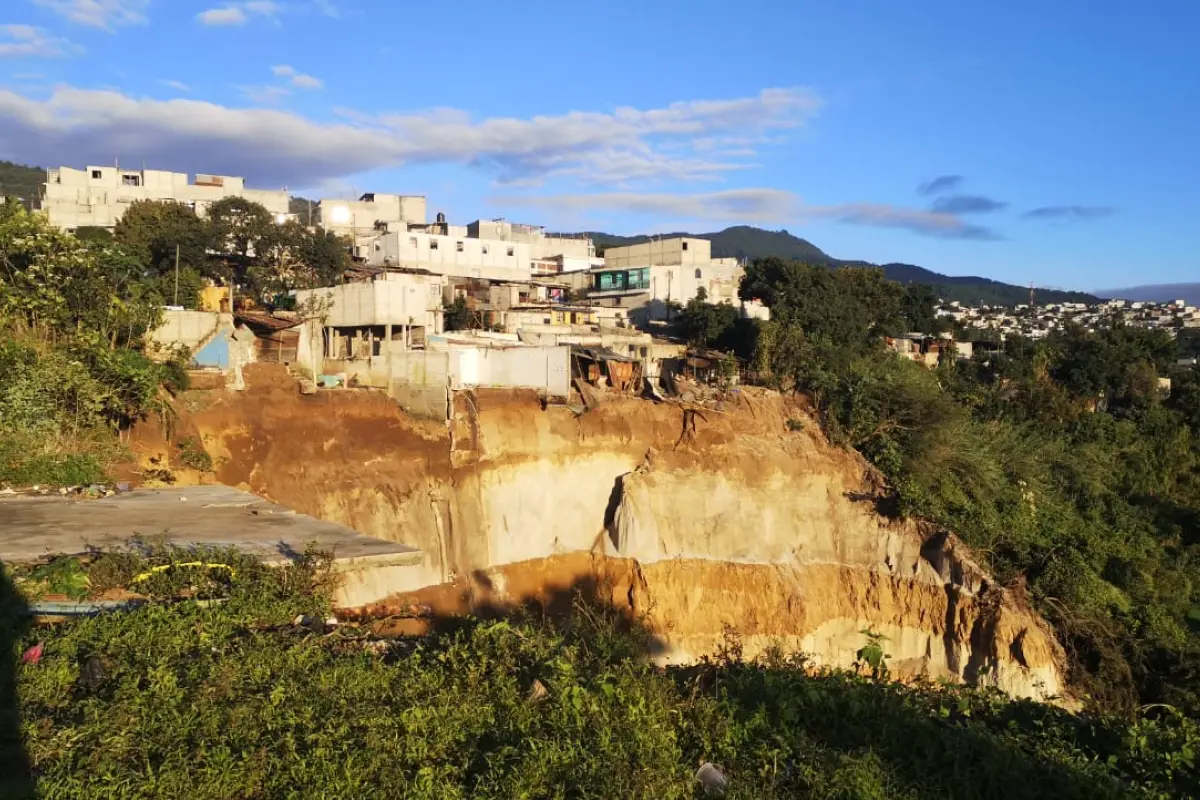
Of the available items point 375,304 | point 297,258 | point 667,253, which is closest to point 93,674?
point 375,304

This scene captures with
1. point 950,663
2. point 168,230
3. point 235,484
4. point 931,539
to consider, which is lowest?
point 950,663

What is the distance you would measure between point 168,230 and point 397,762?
2632 centimetres

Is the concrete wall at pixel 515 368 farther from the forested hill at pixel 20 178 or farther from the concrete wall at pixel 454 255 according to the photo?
the forested hill at pixel 20 178

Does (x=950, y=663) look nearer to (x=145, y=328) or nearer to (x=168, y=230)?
(x=145, y=328)

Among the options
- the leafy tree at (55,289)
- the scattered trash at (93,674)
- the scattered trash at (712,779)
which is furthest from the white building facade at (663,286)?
the scattered trash at (93,674)

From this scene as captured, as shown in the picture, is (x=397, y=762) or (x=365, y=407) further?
(x=365, y=407)

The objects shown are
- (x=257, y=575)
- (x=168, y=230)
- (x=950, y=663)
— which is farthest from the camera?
(x=168, y=230)

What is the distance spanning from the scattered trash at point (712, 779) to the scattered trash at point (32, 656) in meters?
3.85

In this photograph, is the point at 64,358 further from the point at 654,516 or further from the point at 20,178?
the point at 20,178

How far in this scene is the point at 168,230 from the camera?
26016mm

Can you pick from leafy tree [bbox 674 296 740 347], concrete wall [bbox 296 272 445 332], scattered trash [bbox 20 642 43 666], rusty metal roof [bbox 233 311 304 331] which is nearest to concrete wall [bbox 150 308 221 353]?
rusty metal roof [bbox 233 311 304 331]

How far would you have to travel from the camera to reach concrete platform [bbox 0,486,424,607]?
22.5ft

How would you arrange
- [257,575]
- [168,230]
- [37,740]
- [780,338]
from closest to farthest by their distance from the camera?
1. [37,740]
2. [257,575]
3. [780,338]
4. [168,230]

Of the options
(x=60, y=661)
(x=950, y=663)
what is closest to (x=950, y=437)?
(x=950, y=663)
